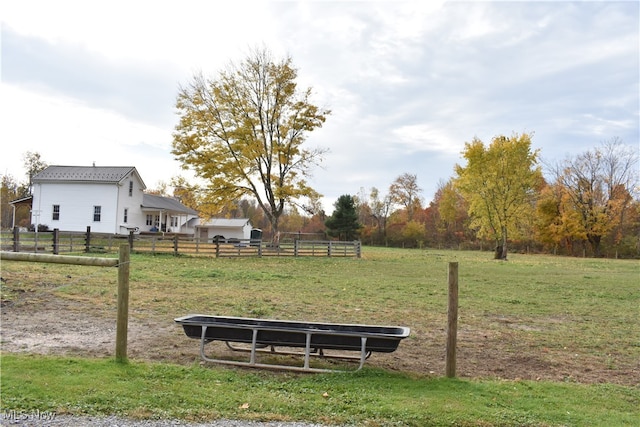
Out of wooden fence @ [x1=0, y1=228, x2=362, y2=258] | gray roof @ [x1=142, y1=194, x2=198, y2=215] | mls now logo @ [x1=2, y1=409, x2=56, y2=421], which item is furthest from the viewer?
gray roof @ [x1=142, y1=194, x2=198, y2=215]

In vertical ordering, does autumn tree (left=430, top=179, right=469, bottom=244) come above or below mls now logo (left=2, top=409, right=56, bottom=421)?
above

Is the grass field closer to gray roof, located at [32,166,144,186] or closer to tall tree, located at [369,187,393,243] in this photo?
gray roof, located at [32,166,144,186]

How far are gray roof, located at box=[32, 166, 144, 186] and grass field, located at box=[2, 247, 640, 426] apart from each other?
87.5 feet

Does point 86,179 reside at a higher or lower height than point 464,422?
higher

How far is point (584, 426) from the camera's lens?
4121 mm

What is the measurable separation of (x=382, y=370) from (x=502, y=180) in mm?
34880

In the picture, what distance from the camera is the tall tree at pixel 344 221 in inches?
2404

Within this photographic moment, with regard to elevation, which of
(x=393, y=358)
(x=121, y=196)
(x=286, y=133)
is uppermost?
(x=286, y=133)

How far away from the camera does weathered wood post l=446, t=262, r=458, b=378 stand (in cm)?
534

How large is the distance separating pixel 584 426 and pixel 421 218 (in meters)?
72.7

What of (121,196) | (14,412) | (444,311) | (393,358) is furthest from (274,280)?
(121,196)

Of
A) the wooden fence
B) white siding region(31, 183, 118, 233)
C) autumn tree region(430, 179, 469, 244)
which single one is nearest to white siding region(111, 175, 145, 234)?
white siding region(31, 183, 118, 233)

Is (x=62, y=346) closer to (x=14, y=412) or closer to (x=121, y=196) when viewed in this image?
(x=14, y=412)

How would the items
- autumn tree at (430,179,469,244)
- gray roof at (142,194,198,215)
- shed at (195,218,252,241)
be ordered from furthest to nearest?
autumn tree at (430,179,469,244), shed at (195,218,252,241), gray roof at (142,194,198,215)
